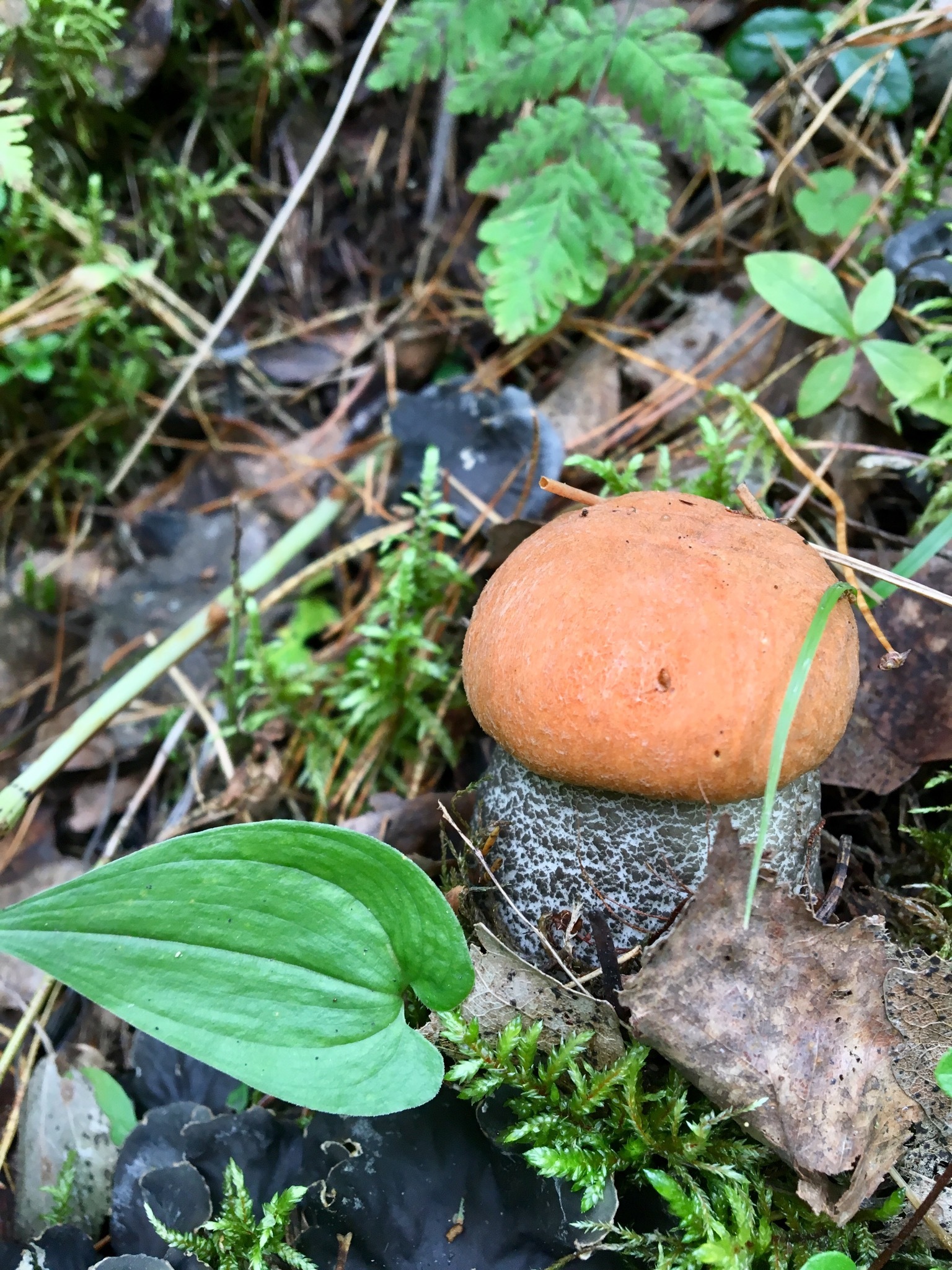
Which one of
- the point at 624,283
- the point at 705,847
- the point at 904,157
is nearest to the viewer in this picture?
the point at 705,847

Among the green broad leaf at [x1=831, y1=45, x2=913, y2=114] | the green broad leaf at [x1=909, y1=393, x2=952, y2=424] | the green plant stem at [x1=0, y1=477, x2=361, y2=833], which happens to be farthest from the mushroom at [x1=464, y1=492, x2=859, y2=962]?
the green broad leaf at [x1=831, y1=45, x2=913, y2=114]

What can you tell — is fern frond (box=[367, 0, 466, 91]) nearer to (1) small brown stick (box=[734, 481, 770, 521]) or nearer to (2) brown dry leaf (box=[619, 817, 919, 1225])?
(1) small brown stick (box=[734, 481, 770, 521])

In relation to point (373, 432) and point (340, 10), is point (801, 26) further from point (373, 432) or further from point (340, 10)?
point (373, 432)

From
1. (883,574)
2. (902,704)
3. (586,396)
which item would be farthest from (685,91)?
(902,704)

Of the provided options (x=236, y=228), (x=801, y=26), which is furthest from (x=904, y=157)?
(x=236, y=228)

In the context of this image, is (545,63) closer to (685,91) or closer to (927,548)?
(685,91)

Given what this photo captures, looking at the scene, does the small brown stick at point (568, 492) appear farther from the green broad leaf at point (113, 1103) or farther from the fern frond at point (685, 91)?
the green broad leaf at point (113, 1103)

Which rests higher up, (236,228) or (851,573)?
(236,228)
